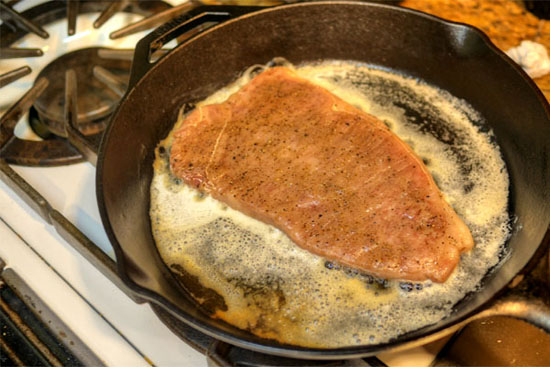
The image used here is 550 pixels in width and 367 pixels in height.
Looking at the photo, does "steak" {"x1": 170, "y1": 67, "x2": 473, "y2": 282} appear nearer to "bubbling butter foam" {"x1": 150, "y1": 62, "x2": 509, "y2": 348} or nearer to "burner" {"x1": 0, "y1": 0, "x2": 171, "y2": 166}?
"bubbling butter foam" {"x1": 150, "y1": 62, "x2": 509, "y2": 348}

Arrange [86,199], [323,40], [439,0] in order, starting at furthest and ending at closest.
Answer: [439,0] < [323,40] < [86,199]

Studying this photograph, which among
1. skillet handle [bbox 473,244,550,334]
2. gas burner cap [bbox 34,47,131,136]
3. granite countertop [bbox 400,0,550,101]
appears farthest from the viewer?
granite countertop [bbox 400,0,550,101]

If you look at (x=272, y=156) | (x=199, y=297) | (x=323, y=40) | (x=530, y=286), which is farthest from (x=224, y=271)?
(x=323, y=40)

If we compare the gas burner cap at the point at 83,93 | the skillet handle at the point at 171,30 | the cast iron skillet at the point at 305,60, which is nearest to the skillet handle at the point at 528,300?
the cast iron skillet at the point at 305,60

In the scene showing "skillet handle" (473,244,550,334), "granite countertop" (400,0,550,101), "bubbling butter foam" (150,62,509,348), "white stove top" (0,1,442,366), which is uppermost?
"granite countertop" (400,0,550,101)

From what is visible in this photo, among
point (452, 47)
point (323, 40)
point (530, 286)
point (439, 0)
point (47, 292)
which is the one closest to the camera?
point (530, 286)

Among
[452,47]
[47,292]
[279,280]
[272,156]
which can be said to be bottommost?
[47,292]

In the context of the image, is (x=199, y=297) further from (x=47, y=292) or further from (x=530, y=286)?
(x=530, y=286)

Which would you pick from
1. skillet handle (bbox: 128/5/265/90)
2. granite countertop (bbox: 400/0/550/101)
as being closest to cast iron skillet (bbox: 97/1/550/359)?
skillet handle (bbox: 128/5/265/90)
